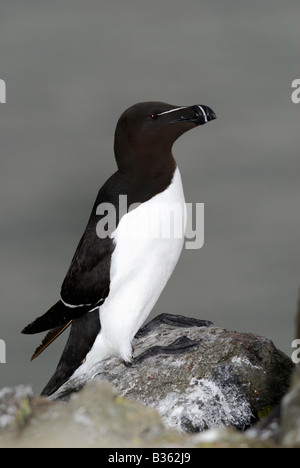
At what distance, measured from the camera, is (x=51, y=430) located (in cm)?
376

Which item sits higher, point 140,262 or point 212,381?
point 140,262

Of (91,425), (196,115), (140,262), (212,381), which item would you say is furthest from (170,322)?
(91,425)

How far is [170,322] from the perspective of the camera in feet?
24.2

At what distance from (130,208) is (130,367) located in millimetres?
1348

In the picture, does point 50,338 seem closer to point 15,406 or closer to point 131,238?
point 131,238

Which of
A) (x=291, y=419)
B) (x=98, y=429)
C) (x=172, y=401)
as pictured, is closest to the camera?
(x=291, y=419)

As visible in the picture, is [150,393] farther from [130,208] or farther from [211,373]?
[130,208]

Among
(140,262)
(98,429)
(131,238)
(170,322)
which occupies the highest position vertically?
(131,238)

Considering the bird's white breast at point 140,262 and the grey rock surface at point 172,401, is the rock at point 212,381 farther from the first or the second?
the bird's white breast at point 140,262

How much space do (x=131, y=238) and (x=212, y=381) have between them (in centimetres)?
126

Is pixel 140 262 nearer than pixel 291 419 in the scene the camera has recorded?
No

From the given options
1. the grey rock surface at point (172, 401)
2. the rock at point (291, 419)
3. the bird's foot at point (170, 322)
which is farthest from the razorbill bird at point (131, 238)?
the rock at point (291, 419)

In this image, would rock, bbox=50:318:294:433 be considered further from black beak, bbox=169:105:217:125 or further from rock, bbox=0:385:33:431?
rock, bbox=0:385:33:431

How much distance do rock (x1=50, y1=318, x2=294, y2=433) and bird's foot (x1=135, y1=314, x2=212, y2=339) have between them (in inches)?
18.3
